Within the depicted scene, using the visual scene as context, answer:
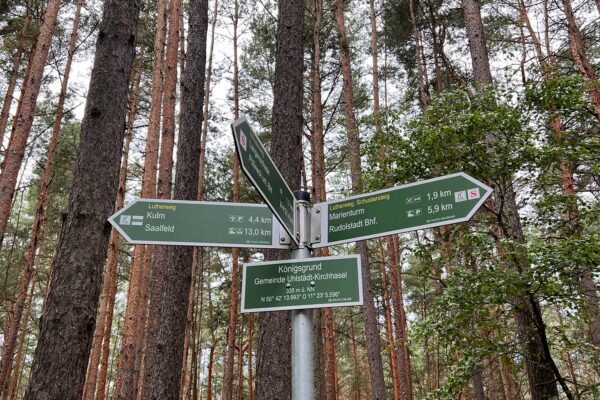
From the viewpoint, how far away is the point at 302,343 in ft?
5.87

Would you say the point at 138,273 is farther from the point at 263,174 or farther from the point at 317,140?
the point at 263,174

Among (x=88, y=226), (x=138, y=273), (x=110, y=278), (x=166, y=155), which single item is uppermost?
(x=166, y=155)

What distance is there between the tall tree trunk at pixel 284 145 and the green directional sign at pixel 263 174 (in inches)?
57.9

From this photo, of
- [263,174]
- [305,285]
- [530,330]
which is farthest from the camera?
[530,330]

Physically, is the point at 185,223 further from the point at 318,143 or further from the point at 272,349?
the point at 318,143

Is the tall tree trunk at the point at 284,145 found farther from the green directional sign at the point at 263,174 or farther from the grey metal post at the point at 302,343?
the green directional sign at the point at 263,174

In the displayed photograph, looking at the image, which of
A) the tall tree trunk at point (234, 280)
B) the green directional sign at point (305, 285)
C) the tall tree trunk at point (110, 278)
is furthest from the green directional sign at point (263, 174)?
the tall tree trunk at point (234, 280)

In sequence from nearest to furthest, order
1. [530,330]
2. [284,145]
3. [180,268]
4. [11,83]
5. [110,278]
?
[284,145]
[530,330]
[180,268]
[110,278]
[11,83]

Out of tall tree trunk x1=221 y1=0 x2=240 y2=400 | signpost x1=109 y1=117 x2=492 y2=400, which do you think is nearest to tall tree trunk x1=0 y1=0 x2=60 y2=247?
tall tree trunk x1=221 y1=0 x2=240 y2=400

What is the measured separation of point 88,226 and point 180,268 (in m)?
3.25

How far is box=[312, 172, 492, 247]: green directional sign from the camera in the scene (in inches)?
79.6

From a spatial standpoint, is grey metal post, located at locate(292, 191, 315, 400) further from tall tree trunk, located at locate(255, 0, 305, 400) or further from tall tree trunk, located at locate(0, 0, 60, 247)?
tall tree trunk, located at locate(0, 0, 60, 247)

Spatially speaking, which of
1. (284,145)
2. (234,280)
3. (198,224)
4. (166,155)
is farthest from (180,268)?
(234,280)

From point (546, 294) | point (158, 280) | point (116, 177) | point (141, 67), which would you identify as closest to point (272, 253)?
point (116, 177)
